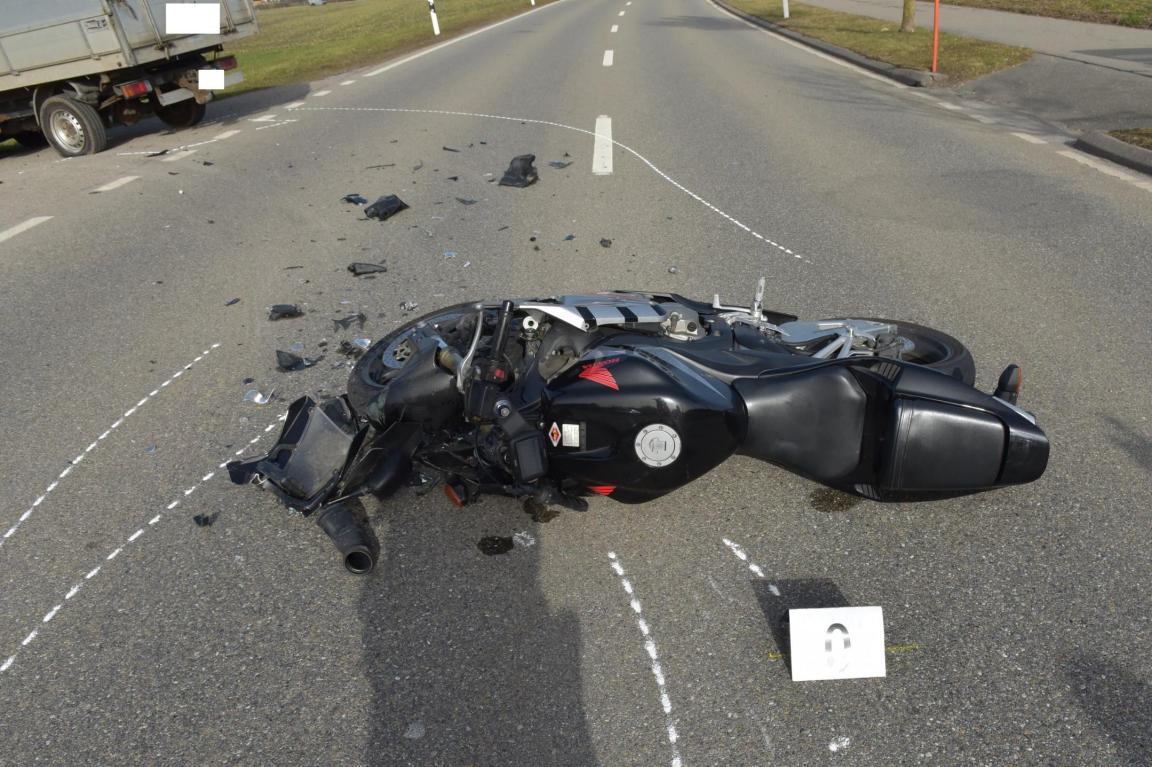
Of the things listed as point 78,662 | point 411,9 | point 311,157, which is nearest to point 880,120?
point 311,157

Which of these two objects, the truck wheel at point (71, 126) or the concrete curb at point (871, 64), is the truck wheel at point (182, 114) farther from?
the concrete curb at point (871, 64)

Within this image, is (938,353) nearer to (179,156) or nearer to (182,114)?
(179,156)

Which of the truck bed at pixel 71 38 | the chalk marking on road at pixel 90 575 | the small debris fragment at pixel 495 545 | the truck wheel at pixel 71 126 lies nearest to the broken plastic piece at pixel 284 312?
the chalk marking on road at pixel 90 575

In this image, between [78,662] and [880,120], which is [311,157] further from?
[78,662]

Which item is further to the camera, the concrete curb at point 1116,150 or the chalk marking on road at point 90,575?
the concrete curb at point 1116,150

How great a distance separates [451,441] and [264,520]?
97 centimetres

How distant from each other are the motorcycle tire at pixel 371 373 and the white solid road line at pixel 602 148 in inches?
204

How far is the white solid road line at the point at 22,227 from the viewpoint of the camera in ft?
26.8

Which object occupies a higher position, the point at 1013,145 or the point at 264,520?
the point at 264,520

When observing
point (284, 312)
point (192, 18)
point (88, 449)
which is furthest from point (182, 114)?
point (88, 449)

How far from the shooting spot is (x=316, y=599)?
10.7ft

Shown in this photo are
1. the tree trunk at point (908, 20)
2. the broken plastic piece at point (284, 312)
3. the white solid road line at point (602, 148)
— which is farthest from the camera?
the tree trunk at point (908, 20)

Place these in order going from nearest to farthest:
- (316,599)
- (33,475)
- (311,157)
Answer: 1. (316,599)
2. (33,475)
3. (311,157)

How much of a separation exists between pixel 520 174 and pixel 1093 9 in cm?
1732
